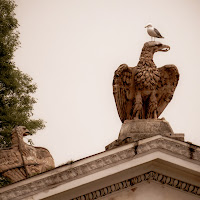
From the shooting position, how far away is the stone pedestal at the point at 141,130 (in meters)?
17.3

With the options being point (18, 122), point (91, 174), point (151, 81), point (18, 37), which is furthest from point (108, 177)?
point (18, 37)

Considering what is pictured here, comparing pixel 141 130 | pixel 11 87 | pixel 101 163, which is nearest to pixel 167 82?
pixel 141 130

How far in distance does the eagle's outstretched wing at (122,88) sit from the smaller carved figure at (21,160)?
6.36 ft

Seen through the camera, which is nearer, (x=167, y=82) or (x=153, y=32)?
(x=167, y=82)

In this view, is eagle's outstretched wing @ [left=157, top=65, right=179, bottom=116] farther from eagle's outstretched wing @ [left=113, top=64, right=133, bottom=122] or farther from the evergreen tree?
the evergreen tree

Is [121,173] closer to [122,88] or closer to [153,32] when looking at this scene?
[122,88]

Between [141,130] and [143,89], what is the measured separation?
1288 mm

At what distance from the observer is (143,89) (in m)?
18.7

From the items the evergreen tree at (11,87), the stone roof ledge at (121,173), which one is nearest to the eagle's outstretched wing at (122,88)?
the stone roof ledge at (121,173)

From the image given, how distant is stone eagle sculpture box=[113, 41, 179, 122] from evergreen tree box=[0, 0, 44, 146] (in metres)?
10.7

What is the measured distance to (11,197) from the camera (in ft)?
52.4

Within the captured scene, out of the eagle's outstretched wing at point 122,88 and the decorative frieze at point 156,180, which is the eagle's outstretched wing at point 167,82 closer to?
the eagle's outstretched wing at point 122,88

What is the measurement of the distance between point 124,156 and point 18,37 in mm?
16455

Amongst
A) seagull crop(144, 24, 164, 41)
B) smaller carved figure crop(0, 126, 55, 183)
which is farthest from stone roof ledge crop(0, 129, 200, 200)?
seagull crop(144, 24, 164, 41)
